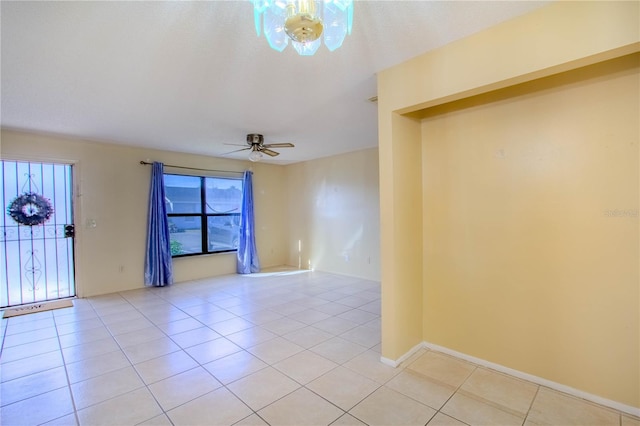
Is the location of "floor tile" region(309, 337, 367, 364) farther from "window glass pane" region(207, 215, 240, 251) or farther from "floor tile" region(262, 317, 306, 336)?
"window glass pane" region(207, 215, 240, 251)

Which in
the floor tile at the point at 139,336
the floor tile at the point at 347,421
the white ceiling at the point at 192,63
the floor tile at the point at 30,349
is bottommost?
the floor tile at the point at 347,421

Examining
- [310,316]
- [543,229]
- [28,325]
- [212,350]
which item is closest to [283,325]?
[310,316]

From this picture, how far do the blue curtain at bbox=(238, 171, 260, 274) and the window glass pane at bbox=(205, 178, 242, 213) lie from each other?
0.74ft

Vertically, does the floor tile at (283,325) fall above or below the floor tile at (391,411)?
above

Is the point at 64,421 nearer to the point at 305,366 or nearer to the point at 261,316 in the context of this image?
the point at 305,366

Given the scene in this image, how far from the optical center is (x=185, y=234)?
5727mm

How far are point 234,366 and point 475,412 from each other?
1.78 meters

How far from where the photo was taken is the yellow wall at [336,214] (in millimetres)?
5438

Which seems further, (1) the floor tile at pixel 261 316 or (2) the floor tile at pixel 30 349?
(1) the floor tile at pixel 261 316

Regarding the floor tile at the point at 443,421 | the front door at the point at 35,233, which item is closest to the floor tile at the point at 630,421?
the floor tile at the point at 443,421

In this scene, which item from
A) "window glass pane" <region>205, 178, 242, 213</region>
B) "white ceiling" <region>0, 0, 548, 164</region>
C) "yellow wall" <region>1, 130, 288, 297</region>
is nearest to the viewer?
"white ceiling" <region>0, 0, 548, 164</region>

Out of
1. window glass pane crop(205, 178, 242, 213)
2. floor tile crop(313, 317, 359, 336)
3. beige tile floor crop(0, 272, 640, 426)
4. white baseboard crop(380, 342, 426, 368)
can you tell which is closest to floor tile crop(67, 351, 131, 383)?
beige tile floor crop(0, 272, 640, 426)

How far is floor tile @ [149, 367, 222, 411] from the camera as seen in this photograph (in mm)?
2059

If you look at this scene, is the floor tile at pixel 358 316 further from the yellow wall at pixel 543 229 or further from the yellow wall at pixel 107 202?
the yellow wall at pixel 107 202
